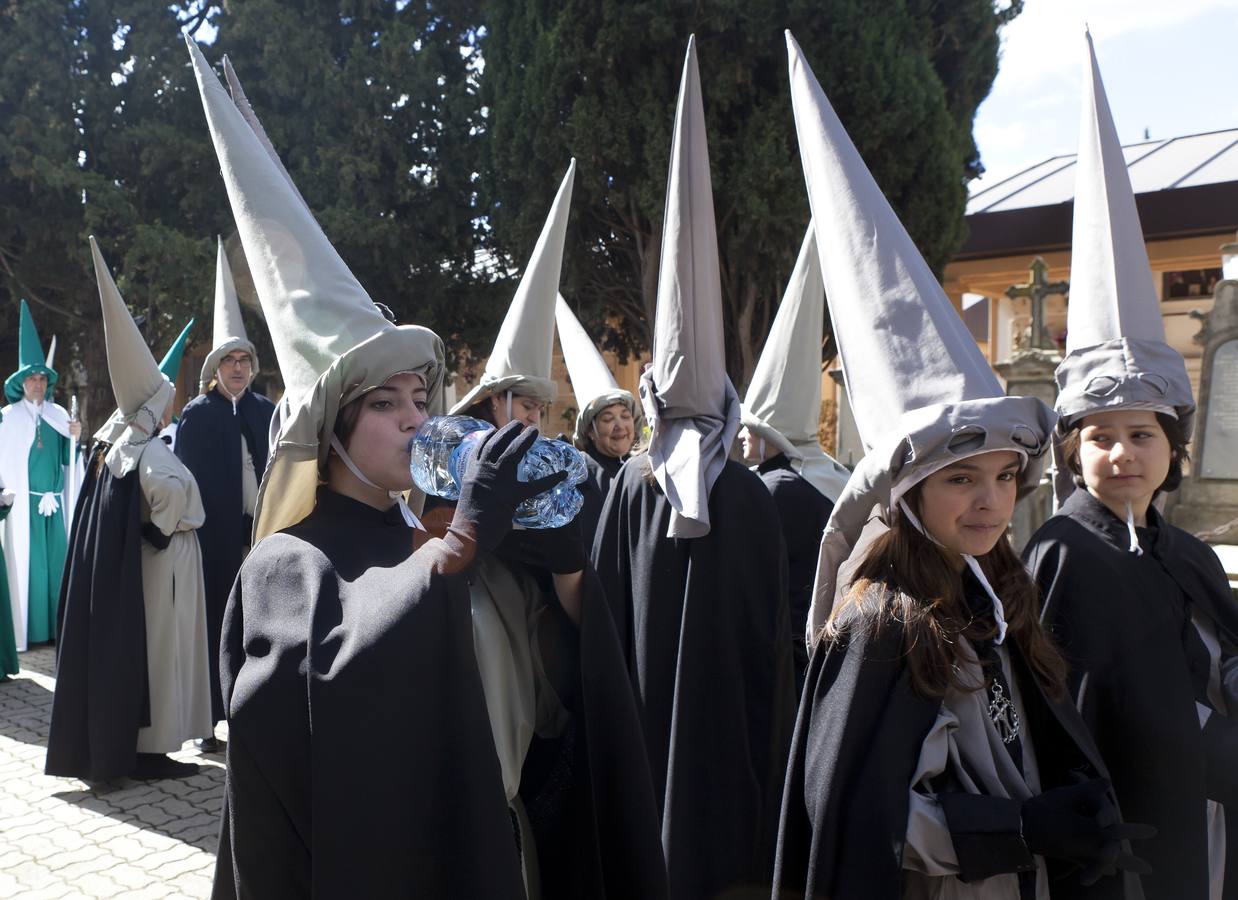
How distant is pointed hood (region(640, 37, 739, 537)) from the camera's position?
381cm

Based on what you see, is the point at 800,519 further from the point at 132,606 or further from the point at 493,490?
the point at 132,606

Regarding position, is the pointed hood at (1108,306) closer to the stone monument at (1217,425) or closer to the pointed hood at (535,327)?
the pointed hood at (535,327)

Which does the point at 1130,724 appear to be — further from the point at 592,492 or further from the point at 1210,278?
the point at 1210,278

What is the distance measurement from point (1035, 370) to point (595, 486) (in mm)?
7907

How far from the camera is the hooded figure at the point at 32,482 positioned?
9.02m


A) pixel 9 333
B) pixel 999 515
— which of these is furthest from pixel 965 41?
pixel 9 333

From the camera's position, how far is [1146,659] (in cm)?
265

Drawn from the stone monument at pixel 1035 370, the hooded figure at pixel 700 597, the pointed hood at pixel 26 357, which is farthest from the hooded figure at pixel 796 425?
the pointed hood at pixel 26 357

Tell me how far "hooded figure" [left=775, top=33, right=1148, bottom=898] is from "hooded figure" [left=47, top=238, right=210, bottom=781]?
4552 mm

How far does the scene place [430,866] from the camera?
1664 mm

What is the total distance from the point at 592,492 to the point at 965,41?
11114mm

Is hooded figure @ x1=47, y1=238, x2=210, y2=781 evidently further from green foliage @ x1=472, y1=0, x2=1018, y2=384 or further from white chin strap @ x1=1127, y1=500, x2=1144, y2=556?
green foliage @ x1=472, y1=0, x2=1018, y2=384

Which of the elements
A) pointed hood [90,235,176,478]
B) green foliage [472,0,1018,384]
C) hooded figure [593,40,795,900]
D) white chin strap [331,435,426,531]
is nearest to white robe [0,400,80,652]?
pointed hood [90,235,176,478]

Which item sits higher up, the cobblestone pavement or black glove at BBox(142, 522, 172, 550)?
black glove at BBox(142, 522, 172, 550)
